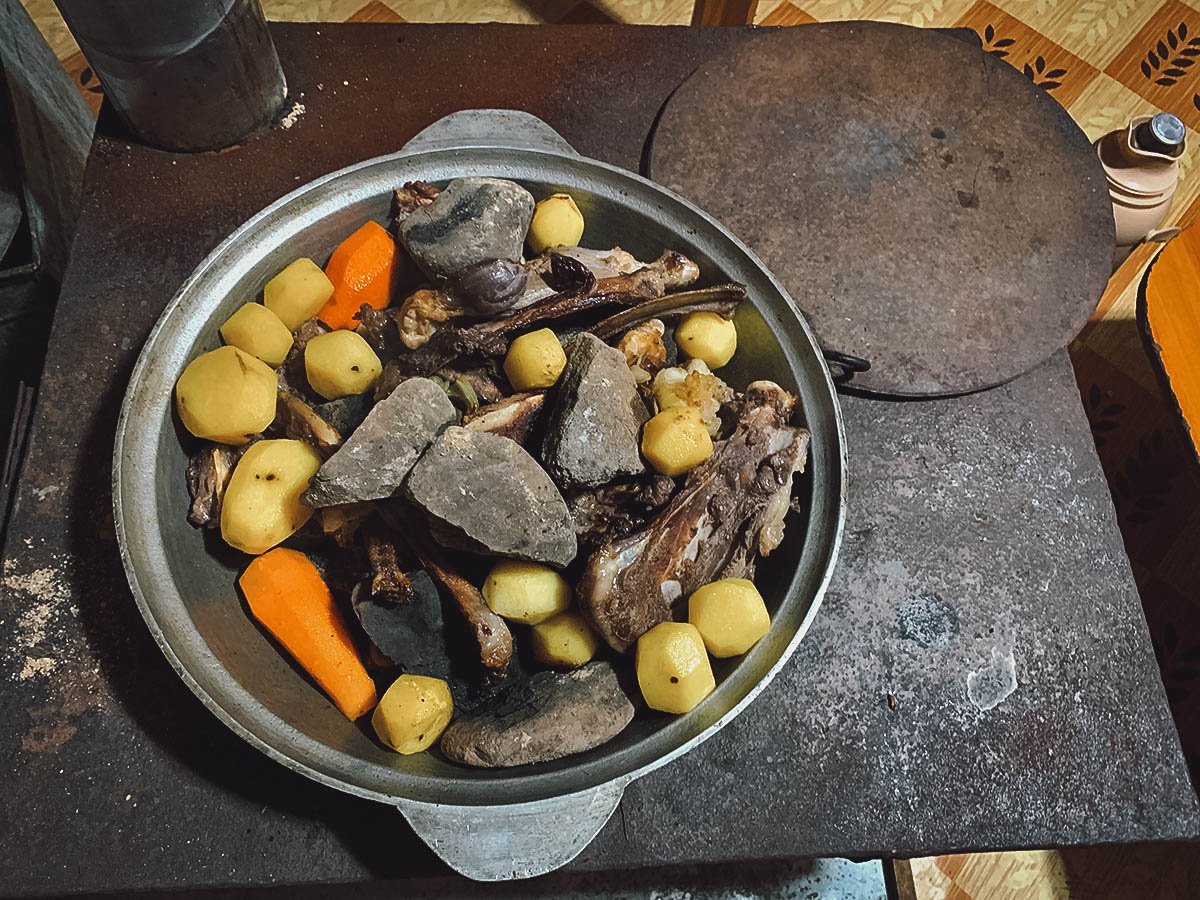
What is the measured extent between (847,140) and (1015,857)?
1.88 meters

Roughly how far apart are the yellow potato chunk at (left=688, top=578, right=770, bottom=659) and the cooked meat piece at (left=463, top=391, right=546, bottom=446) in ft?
1.20

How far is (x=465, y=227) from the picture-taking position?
141 centimetres

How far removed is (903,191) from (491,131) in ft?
2.88

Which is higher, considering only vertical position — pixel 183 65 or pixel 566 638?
pixel 183 65

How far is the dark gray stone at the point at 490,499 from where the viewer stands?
3.84 feet

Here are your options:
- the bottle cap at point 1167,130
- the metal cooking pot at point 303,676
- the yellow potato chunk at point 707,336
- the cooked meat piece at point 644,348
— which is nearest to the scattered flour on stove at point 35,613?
the metal cooking pot at point 303,676

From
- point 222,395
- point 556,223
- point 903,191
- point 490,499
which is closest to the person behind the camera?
point 490,499

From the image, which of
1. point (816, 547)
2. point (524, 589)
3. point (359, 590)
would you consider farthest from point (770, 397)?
point (359, 590)

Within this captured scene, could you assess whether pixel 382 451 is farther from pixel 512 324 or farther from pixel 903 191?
pixel 903 191

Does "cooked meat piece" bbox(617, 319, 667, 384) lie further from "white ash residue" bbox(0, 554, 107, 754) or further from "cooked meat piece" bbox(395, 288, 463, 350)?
"white ash residue" bbox(0, 554, 107, 754)

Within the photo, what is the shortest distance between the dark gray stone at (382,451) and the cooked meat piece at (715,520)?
0.31 m

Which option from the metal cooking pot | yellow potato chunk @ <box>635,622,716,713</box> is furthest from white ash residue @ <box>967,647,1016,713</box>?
yellow potato chunk @ <box>635,622,716,713</box>

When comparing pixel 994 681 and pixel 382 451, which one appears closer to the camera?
pixel 382 451

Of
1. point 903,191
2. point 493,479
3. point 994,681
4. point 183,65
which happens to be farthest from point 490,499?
point 903,191
